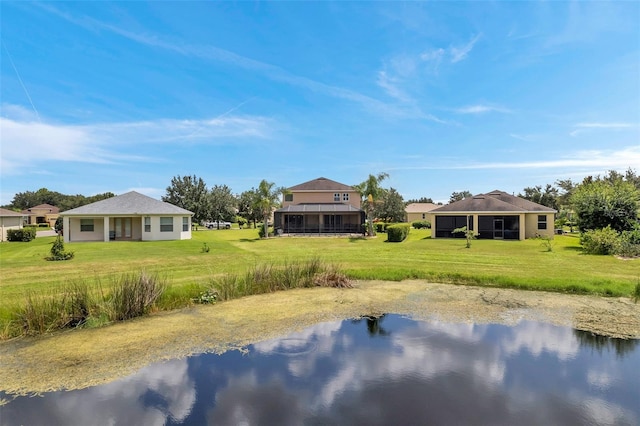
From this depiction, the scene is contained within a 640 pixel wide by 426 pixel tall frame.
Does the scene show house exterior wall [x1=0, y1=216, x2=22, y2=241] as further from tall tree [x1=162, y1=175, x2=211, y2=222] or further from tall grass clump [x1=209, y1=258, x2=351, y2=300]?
tall grass clump [x1=209, y1=258, x2=351, y2=300]

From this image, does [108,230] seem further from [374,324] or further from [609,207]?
[609,207]

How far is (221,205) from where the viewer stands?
5928 centimetres

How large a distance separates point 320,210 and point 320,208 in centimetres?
118

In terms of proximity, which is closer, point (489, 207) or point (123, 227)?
point (489, 207)

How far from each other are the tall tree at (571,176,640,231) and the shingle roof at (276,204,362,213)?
18.9 m

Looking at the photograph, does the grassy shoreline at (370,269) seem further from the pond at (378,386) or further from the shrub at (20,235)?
the shrub at (20,235)

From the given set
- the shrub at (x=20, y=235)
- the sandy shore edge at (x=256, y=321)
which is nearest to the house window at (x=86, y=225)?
the shrub at (x=20, y=235)

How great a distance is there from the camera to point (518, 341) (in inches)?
311

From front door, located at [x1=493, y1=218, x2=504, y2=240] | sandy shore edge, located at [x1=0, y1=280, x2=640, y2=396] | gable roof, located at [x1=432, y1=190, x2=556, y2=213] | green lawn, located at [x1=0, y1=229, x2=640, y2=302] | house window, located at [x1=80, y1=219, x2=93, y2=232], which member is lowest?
sandy shore edge, located at [x1=0, y1=280, x2=640, y2=396]

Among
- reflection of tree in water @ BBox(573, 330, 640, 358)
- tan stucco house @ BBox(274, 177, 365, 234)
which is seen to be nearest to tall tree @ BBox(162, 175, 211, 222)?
tan stucco house @ BBox(274, 177, 365, 234)

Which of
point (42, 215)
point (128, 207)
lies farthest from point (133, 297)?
point (42, 215)

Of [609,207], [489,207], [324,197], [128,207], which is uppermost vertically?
[324,197]

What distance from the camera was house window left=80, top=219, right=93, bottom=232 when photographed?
30953mm

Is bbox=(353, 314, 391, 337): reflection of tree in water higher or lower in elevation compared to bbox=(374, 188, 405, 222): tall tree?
lower
